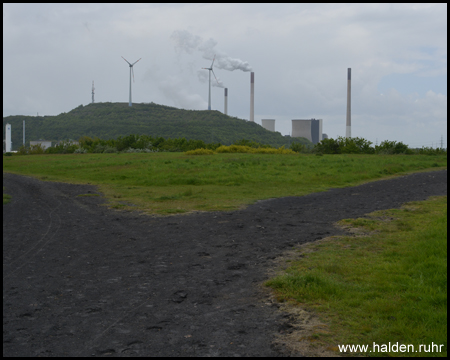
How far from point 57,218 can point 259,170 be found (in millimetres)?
16454

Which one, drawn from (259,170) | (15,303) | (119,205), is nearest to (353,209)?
(119,205)

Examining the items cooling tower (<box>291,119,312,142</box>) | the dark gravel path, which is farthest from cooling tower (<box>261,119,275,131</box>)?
the dark gravel path

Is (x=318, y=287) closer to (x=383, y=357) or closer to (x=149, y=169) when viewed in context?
(x=383, y=357)

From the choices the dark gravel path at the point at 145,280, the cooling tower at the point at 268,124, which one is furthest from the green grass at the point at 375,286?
the cooling tower at the point at 268,124

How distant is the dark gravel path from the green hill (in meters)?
94.3

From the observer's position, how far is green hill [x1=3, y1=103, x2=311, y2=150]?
114062 mm

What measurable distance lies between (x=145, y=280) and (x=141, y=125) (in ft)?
394

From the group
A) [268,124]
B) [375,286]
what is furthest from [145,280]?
[268,124]

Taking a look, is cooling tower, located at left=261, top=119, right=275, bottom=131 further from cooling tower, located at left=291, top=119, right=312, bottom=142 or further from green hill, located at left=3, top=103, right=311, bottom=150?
cooling tower, located at left=291, top=119, right=312, bottom=142

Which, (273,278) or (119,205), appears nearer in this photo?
(273,278)

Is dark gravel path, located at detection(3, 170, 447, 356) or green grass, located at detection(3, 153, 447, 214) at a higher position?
green grass, located at detection(3, 153, 447, 214)

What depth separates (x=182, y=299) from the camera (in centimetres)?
530

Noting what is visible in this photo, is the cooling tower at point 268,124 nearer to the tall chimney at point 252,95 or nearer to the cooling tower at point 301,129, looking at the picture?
the tall chimney at point 252,95

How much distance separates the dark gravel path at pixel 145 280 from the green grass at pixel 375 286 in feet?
1.86
